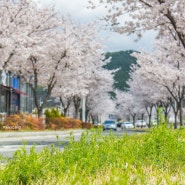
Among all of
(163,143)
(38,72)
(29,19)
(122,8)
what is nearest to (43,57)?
(38,72)

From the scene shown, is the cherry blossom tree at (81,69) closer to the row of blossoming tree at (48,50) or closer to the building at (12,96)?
the row of blossoming tree at (48,50)

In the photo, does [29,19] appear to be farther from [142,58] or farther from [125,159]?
[125,159]

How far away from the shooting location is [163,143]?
29.5 ft

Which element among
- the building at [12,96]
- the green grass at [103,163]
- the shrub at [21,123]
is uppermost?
the building at [12,96]

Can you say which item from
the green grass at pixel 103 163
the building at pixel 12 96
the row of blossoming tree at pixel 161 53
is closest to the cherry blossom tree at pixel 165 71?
the row of blossoming tree at pixel 161 53

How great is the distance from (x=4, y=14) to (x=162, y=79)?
17.0 m

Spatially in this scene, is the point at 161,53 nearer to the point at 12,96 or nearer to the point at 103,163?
the point at 12,96

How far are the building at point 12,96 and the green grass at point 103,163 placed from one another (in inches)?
1510

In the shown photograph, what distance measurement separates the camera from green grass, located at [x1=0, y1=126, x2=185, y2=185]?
18.1 ft

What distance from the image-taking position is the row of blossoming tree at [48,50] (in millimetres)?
31888

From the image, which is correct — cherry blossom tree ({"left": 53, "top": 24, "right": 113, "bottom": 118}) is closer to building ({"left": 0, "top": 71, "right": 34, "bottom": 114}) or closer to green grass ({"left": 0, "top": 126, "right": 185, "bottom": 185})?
building ({"left": 0, "top": 71, "right": 34, "bottom": 114})

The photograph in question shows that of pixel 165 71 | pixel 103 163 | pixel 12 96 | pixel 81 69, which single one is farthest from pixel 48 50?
pixel 103 163

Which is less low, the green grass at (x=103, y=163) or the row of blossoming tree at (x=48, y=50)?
the row of blossoming tree at (x=48, y=50)

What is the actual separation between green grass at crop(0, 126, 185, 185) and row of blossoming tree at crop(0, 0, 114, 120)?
21796mm
